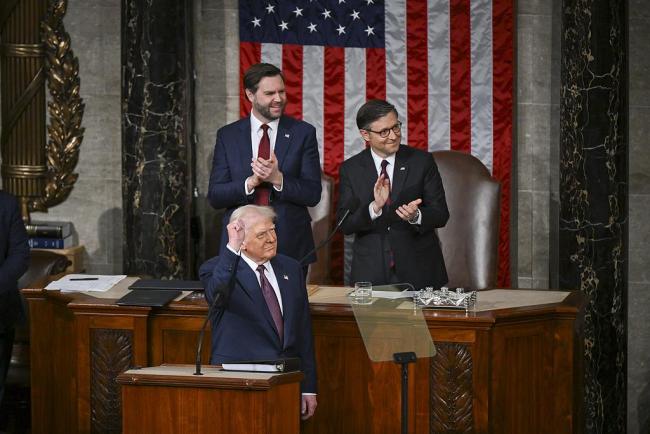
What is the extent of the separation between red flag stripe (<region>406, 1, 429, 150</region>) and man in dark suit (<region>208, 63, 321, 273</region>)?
2005 millimetres

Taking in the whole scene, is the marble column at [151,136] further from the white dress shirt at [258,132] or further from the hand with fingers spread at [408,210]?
the hand with fingers spread at [408,210]

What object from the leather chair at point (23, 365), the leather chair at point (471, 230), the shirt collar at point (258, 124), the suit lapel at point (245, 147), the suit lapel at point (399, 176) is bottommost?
the leather chair at point (23, 365)

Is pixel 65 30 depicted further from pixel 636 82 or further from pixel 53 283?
pixel 636 82

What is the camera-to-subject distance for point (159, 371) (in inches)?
186

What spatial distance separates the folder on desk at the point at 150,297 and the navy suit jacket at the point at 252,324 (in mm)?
915

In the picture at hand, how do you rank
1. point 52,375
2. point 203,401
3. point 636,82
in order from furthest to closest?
point 636,82 < point 52,375 < point 203,401

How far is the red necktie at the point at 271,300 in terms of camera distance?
5.27 meters

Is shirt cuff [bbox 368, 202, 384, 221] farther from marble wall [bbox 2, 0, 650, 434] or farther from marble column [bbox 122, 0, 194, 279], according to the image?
marble wall [bbox 2, 0, 650, 434]

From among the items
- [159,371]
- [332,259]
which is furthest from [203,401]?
[332,259]

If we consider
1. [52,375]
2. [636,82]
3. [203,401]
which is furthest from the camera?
[636,82]

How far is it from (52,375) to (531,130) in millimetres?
4011

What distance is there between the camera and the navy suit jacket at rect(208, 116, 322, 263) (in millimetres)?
6816

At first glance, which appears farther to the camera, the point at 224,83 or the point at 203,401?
the point at 224,83

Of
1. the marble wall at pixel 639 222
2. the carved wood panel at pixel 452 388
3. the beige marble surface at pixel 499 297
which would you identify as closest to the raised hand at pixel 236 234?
the beige marble surface at pixel 499 297
